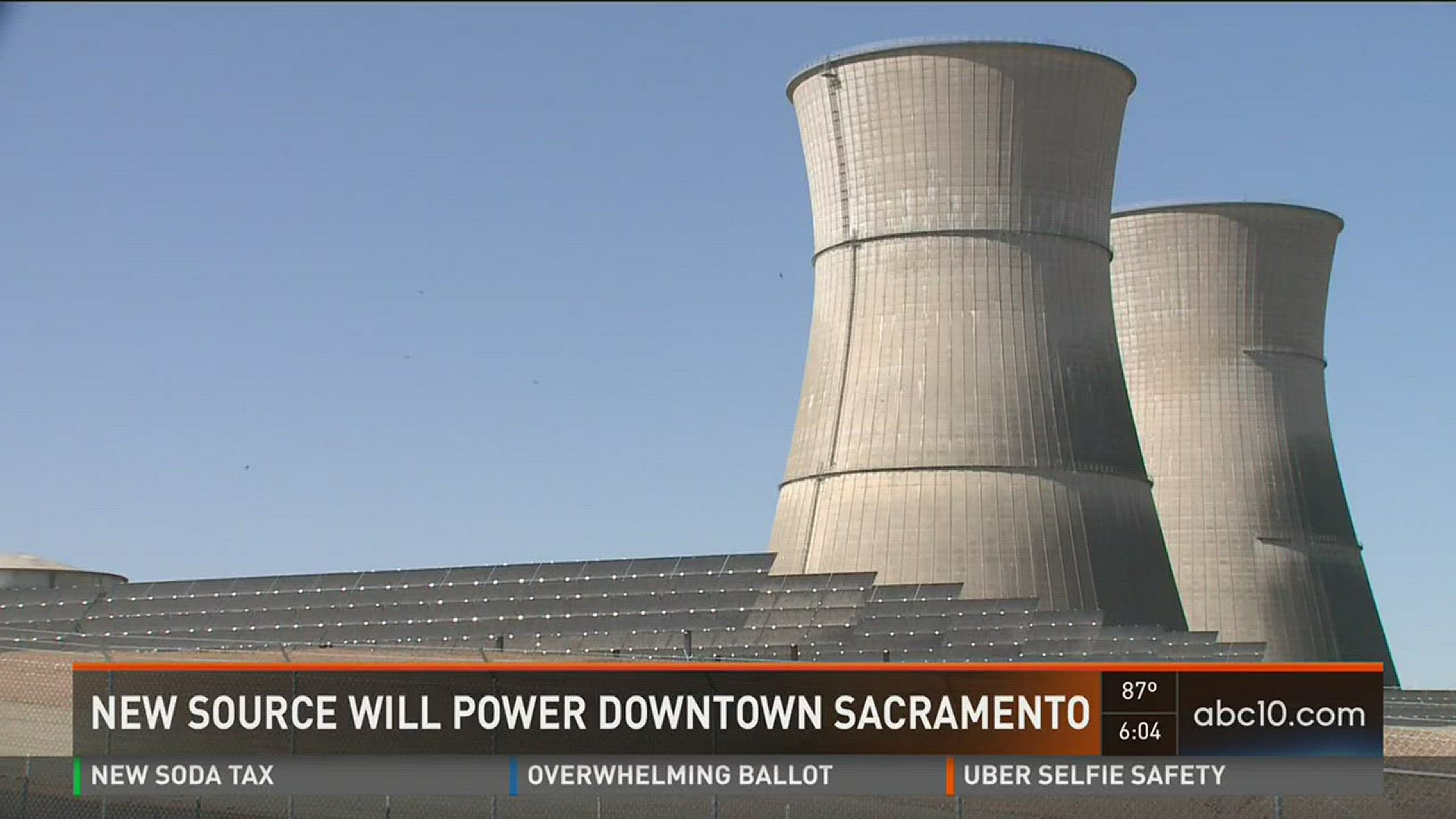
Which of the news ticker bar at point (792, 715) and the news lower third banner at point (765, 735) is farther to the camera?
the news ticker bar at point (792, 715)

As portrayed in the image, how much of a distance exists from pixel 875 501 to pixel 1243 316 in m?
13.1

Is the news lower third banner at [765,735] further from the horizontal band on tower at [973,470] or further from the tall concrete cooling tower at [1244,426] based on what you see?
the tall concrete cooling tower at [1244,426]

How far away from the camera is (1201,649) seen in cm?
3528

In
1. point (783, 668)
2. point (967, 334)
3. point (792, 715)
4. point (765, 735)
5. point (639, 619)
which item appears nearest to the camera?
point (765, 735)

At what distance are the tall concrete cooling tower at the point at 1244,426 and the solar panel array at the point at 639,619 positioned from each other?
315 inches

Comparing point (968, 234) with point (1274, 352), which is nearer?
point (968, 234)

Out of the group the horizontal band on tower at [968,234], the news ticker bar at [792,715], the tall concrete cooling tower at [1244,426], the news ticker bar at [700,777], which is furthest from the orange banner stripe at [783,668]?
the tall concrete cooling tower at [1244,426]

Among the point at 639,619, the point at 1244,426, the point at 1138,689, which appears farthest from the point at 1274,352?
the point at 1138,689

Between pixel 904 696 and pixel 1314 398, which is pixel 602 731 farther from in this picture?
pixel 1314 398

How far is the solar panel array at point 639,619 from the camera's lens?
32.4m

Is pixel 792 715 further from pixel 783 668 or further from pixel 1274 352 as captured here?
pixel 1274 352

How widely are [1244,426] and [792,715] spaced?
29.6 meters

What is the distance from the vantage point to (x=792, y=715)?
17.5m

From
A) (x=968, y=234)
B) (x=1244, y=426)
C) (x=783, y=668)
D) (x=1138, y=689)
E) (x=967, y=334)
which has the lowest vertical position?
(x=1138, y=689)
